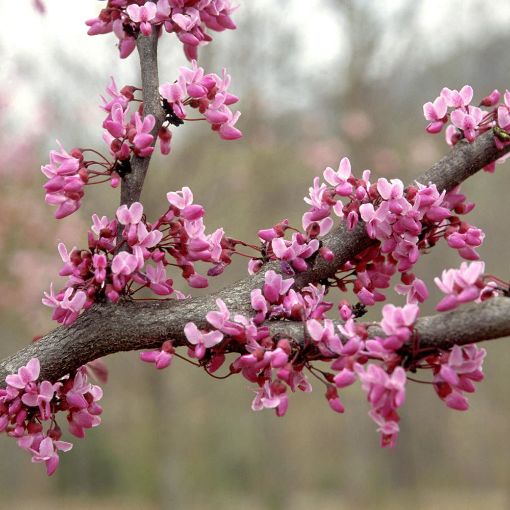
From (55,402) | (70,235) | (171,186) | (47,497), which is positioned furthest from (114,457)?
(55,402)

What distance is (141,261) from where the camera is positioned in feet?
5.38

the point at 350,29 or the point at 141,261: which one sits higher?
the point at 350,29

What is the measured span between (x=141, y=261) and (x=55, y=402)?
0.45 meters

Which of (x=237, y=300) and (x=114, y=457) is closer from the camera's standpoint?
(x=237, y=300)

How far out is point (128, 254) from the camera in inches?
65.1

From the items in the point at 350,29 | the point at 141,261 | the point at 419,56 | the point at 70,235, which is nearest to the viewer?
the point at 141,261

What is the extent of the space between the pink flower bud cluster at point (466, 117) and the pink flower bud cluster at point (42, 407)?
3.82ft

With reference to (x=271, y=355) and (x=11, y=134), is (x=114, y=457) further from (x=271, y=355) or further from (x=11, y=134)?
(x=271, y=355)

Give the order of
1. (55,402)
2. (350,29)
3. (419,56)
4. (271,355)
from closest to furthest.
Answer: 1. (271,355)
2. (55,402)
3. (419,56)
4. (350,29)

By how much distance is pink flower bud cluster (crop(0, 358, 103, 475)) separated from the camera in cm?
166

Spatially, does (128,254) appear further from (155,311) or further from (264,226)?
(264,226)

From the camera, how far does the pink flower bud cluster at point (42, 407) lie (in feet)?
5.46

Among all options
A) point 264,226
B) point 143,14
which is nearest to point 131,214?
point 143,14

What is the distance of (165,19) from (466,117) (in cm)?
85
